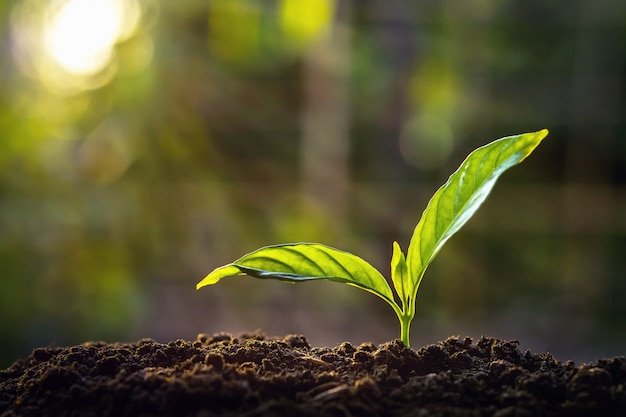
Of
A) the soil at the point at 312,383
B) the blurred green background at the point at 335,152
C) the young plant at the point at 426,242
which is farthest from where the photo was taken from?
the blurred green background at the point at 335,152

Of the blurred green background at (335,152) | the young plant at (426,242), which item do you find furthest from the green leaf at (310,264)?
the blurred green background at (335,152)

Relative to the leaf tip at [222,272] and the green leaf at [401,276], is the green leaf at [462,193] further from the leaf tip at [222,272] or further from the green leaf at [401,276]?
the leaf tip at [222,272]

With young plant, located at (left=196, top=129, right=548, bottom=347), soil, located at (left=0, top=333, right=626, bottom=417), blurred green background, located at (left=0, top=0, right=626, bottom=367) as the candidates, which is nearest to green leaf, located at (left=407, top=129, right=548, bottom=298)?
young plant, located at (left=196, top=129, right=548, bottom=347)

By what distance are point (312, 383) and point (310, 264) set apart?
0.13m

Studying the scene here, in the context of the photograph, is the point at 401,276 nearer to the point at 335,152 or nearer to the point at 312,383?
the point at 312,383

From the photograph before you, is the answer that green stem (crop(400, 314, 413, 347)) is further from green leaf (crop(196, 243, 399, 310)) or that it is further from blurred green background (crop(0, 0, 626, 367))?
blurred green background (crop(0, 0, 626, 367))

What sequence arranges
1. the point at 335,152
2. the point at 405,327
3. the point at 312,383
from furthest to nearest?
the point at 335,152 < the point at 405,327 < the point at 312,383

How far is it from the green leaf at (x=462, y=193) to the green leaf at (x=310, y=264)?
0.06 meters

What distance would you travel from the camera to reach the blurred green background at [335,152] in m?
3.31

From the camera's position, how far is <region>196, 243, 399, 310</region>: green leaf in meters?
0.70

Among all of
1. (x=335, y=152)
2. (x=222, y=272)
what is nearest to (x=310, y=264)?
(x=222, y=272)

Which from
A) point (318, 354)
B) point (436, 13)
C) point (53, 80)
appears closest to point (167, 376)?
point (318, 354)

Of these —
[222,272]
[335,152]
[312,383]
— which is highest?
[335,152]

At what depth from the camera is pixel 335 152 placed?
3.79m
